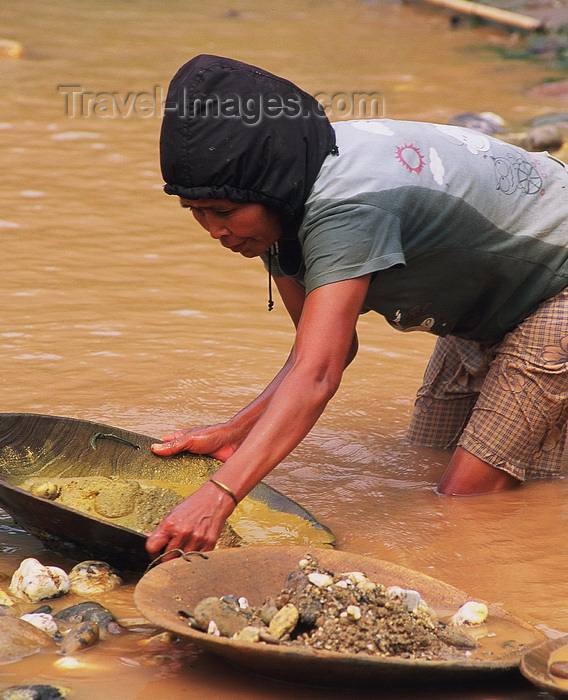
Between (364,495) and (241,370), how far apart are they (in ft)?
4.21

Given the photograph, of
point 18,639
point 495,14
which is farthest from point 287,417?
point 495,14

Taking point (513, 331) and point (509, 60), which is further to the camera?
point (509, 60)

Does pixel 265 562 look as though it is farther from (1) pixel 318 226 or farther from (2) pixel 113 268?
(2) pixel 113 268

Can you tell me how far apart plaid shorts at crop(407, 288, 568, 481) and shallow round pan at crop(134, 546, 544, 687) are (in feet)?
3.27

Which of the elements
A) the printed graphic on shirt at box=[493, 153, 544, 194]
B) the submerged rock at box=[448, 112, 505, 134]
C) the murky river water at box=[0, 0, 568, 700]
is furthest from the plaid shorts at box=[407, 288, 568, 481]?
the submerged rock at box=[448, 112, 505, 134]

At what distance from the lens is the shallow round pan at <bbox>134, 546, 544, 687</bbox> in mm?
2023

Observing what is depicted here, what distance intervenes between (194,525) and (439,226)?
1159 millimetres

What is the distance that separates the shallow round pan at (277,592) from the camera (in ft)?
6.64

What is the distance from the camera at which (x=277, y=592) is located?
2.40 m

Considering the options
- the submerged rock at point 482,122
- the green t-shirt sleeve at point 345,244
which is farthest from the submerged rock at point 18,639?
the submerged rock at point 482,122

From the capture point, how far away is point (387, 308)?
10.1 feet

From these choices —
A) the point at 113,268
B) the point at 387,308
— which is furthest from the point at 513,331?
the point at 113,268

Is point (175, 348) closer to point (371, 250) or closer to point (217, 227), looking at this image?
point (217, 227)

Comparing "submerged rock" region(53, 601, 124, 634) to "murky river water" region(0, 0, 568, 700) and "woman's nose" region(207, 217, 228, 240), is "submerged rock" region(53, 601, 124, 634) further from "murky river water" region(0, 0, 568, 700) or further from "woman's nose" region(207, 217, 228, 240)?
"woman's nose" region(207, 217, 228, 240)
